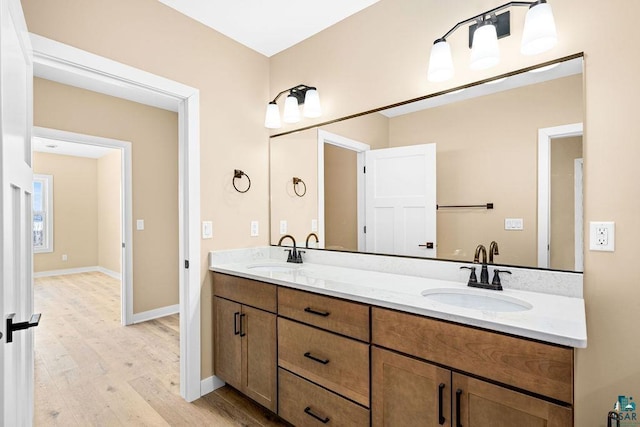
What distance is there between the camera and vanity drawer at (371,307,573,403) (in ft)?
3.11

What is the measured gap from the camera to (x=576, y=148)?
136 cm

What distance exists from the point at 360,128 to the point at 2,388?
1.96 m

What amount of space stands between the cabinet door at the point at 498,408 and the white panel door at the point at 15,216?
53.3 inches

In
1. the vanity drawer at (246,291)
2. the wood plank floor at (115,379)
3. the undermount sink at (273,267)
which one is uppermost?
the undermount sink at (273,267)

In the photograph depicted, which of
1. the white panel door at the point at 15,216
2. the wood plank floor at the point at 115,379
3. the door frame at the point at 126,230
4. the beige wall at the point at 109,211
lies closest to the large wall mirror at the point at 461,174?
the wood plank floor at the point at 115,379

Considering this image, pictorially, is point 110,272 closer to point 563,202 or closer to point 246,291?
point 246,291

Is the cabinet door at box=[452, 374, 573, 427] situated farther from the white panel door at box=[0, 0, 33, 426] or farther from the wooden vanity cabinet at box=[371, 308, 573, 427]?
the white panel door at box=[0, 0, 33, 426]

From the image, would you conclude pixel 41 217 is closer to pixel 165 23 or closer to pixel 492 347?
pixel 165 23

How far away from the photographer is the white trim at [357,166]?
83.6 inches

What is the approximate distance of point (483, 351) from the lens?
107cm

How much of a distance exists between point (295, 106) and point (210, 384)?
6.73ft

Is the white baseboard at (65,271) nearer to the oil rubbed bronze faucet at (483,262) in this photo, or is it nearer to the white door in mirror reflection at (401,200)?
the white door in mirror reflection at (401,200)

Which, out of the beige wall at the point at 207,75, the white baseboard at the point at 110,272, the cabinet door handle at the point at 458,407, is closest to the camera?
the cabinet door handle at the point at 458,407

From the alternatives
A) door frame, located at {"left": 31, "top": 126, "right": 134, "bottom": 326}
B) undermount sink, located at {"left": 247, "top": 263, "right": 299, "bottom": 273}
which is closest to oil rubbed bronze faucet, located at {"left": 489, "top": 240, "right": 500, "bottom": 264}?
undermount sink, located at {"left": 247, "top": 263, "right": 299, "bottom": 273}
